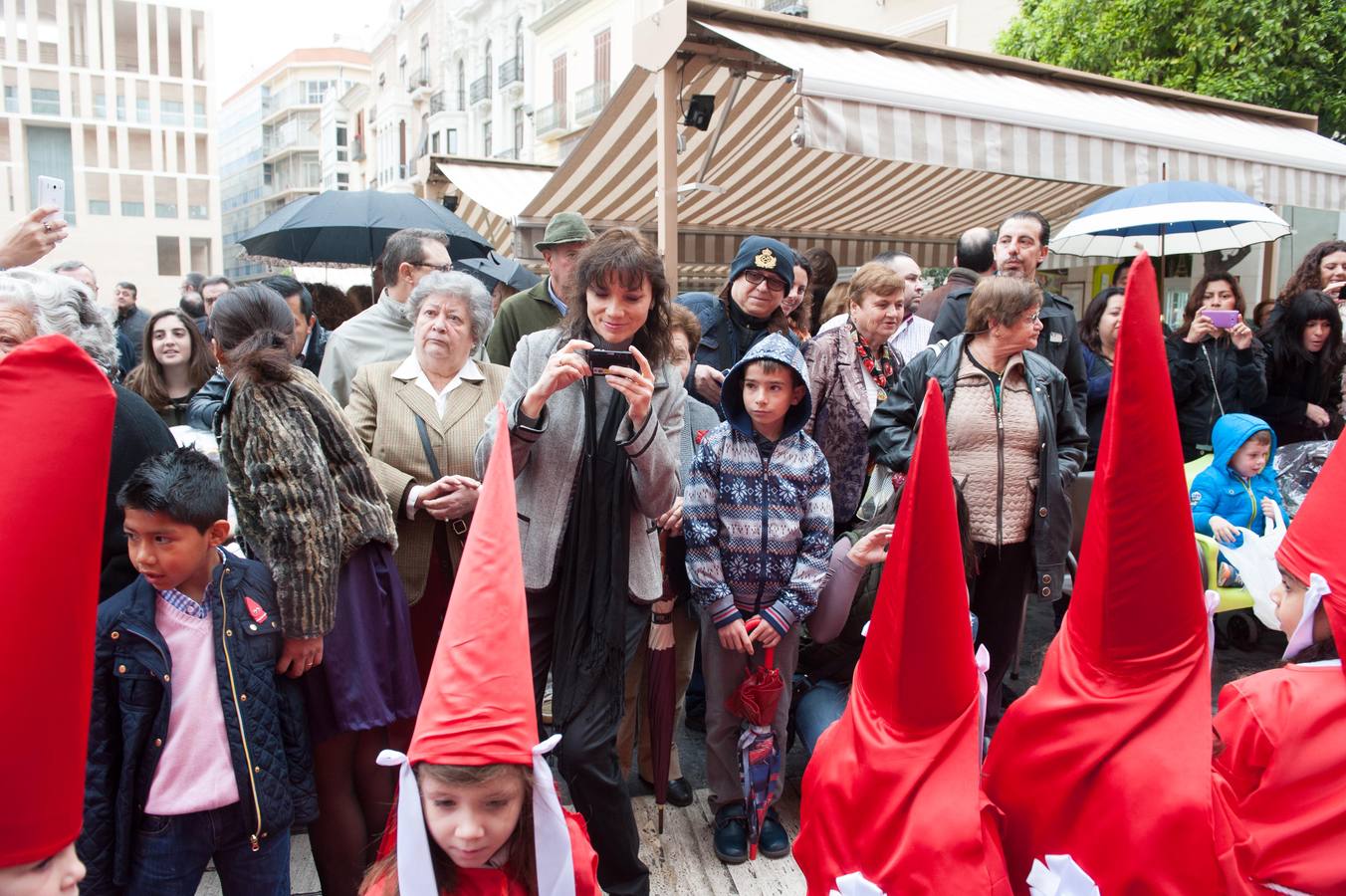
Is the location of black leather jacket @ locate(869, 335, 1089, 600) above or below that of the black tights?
above

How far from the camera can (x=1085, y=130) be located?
5.48 m

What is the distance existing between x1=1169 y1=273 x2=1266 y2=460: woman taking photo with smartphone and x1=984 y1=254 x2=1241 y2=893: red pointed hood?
150 inches

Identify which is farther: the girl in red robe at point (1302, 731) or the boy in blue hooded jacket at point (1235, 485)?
the boy in blue hooded jacket at point (1235, 485)

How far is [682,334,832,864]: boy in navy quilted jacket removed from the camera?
3.00 m

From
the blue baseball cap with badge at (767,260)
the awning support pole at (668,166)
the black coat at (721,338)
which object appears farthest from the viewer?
the awning support pole at (668,166)

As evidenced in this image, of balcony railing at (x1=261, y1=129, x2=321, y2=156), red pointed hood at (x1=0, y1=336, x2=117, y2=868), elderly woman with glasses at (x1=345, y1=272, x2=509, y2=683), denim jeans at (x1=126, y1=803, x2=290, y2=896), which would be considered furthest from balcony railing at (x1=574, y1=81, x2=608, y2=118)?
balcony railing at (x1=261, y1=129, x2=321, y2=156)

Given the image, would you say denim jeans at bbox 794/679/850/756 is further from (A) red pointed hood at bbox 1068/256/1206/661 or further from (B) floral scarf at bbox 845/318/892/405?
(A) red pointed hood at bbox 1068/256/1206/661

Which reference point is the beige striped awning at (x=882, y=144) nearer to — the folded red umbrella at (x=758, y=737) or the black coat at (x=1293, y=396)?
the black coat at (x=1293, y=396)

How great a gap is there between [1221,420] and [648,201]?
5.22 meters

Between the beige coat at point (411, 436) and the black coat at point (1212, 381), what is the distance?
405cm

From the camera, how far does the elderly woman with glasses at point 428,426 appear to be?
2816 mm

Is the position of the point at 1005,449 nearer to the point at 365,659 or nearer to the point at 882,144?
the point at 882,144

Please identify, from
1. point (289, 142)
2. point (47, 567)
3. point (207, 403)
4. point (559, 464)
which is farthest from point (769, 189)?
point (289, 142)

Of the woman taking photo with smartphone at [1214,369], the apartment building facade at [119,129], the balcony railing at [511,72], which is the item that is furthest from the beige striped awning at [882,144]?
the apartment building facade at [119,129]
